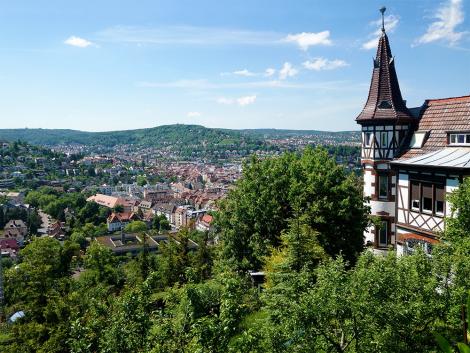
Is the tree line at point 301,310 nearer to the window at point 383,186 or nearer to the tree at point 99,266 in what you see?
the window at point 383,186

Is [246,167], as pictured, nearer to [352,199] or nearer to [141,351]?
[352,199]

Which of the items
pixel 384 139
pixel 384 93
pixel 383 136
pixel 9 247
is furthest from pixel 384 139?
pixel 9 247

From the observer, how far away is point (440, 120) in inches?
914

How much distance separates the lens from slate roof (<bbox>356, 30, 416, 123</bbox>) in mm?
25578

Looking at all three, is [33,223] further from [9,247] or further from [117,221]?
[9,247]

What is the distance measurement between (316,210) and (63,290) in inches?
565

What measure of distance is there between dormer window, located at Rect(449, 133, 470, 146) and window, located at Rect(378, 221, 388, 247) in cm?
626

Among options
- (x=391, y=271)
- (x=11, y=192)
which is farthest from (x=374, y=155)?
(x=11, y=192)

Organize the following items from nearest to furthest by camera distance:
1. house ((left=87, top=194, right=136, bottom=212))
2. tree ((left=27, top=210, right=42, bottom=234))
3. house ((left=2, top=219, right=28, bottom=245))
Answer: house ((left=2, top=219, right=28, bottom=245)), tree ((left=27, top=210, right=42, bottom=234)), house ((left=87, top=194, right=136, bottom=212))

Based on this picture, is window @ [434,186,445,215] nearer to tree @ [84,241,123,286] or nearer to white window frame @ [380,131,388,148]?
white window frame @ [380,131,388,148]

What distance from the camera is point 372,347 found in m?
9.70

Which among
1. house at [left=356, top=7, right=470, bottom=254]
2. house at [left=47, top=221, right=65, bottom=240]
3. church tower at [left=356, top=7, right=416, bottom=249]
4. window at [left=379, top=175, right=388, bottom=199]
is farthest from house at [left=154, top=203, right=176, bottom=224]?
window at [left=379, top=175, right=388, bottom=199]

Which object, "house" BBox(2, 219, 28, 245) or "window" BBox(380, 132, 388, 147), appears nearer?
"window" BBox(380, 132, 388, 147)

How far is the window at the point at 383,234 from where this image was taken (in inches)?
1013
